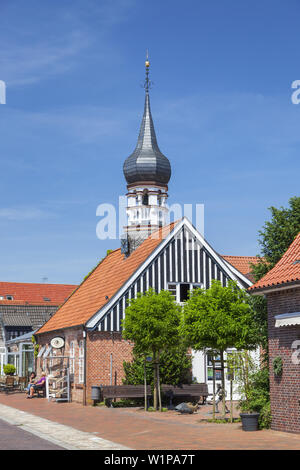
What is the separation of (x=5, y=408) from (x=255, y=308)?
12.1m

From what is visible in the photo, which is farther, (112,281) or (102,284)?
(102,284)

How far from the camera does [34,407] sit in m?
27.1

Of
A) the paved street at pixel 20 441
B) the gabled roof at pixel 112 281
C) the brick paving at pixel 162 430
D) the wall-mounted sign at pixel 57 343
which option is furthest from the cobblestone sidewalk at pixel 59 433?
A: the wall-mounted sign at pixel 57 343

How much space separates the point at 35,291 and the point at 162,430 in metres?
66.9

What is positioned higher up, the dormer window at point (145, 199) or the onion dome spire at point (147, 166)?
the onion dome spire at point (147, 166)

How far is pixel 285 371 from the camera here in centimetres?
1678

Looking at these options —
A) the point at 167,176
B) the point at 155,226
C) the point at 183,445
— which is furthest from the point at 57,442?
the point at 167,176

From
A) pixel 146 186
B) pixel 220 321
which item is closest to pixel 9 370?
pixel 146 186

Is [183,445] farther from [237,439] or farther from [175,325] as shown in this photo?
[175,325]

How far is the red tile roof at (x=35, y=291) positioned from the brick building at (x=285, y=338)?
64.1 meters

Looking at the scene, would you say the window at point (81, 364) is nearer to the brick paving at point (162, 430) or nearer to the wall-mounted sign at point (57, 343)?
the wall-mounted sign at point (57, 343)

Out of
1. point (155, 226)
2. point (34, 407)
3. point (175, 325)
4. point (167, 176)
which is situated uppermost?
point (167, 176)

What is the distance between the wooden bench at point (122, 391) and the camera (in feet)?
85.6

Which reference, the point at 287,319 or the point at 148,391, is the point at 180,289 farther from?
the point at 287,319
